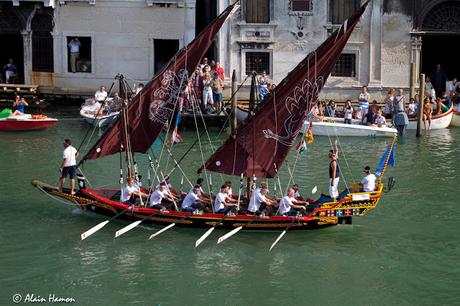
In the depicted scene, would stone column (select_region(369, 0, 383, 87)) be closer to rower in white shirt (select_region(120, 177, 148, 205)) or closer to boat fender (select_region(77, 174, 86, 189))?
rower in white shirt (select_region(120, 177, 148, 205))

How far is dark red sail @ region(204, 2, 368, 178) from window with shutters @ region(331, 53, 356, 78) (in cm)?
1931

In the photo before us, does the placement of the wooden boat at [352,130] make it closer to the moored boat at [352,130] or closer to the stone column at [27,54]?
the moored boat at [352,130]

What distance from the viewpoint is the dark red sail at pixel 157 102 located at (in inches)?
1007

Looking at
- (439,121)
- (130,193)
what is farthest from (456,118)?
(130,193)

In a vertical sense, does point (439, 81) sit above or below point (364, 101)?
above

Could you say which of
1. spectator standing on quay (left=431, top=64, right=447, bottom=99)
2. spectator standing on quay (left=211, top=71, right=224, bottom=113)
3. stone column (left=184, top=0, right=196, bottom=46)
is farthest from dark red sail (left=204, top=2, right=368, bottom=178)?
spectator standing on quay (left=431, top=64, right=447, bottom=99)

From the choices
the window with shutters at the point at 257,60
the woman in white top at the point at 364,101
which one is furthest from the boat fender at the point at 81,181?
the window with shutters at the point at 257,60

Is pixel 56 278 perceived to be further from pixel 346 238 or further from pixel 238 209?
pixel 346 238

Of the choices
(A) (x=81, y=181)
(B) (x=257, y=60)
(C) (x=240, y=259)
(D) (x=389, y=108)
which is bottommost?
(C) (x=240, y=259)

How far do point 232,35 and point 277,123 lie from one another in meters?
19.1

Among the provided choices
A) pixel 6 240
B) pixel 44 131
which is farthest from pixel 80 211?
pixel 44 131

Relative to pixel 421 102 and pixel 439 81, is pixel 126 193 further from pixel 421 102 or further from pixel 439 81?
pixel 439 81

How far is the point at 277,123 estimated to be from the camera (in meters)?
24.3

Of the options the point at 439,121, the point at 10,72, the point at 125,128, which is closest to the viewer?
the point at 125,128
